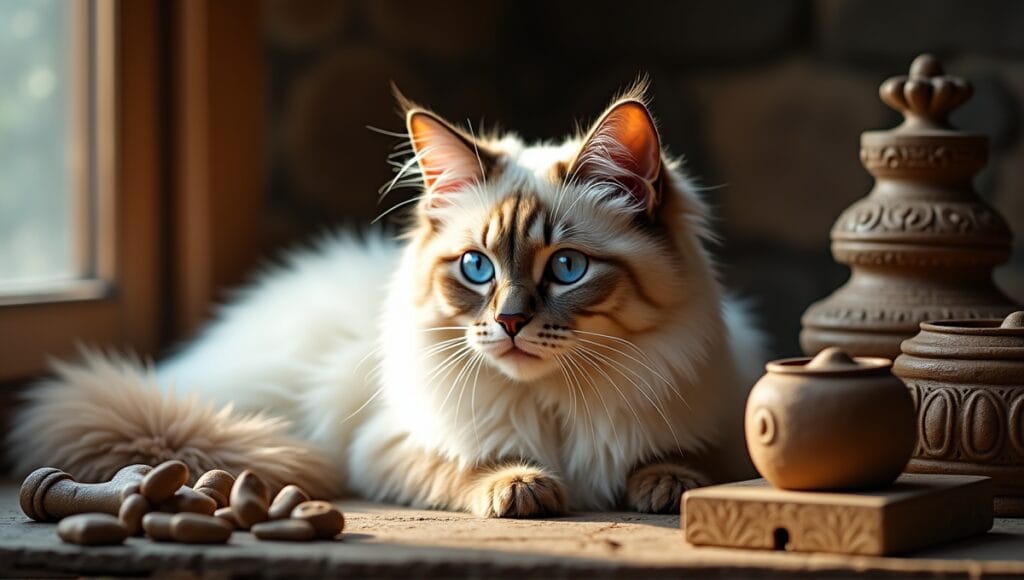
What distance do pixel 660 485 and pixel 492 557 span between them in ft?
1.49

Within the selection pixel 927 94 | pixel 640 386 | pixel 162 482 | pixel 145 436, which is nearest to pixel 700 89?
pixel 927 94

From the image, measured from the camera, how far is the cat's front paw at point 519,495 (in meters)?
1.83

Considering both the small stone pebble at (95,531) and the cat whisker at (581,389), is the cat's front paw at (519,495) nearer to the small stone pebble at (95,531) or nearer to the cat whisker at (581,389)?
the cat whisker at (581,389)

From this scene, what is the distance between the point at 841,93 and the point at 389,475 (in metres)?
1.50

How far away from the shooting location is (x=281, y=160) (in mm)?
2908

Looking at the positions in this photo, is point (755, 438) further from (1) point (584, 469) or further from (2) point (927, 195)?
(2) point (927, 195)

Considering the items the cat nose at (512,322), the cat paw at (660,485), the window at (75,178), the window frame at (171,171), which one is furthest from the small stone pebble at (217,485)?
the window frame at (171,171)

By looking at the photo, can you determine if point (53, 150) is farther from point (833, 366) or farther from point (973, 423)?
point (973, 423)

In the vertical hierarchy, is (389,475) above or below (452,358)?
below

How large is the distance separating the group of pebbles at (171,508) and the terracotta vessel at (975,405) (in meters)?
0.79

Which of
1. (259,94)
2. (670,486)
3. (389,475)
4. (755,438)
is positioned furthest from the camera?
(259,94)

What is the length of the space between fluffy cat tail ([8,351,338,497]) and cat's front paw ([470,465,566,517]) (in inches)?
13.0

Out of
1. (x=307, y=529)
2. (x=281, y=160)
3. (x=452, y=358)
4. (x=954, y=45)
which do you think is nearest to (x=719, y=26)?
(x=954, y=45)

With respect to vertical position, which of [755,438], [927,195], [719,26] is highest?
[719,26]
